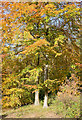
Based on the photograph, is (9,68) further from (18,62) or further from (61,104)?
(61,104)

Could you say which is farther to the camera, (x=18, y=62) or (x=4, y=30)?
(x=18, y=62)

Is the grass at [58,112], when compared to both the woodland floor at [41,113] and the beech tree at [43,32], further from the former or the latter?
the beech tree at [43,32]

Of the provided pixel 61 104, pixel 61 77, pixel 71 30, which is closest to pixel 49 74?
pixel 61 77

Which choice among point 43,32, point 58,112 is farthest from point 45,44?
point 58,112

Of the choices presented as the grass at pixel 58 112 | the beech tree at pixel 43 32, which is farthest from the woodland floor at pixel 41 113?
the beech tree at pixel 43 32

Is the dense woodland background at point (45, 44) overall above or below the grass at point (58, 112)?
above

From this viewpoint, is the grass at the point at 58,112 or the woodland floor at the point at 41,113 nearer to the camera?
the grass at the point at 58,112

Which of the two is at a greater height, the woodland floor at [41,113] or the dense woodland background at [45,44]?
the dense woodland background at [45,44]

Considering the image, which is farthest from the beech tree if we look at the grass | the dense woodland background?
the grass

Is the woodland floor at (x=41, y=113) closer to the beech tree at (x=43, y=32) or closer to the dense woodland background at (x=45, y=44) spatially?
the dense woodland background at (x=45, y=44)

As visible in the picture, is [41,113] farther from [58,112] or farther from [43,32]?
[43,32]

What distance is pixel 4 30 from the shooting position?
3.46 metres

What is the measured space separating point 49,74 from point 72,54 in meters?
1.58

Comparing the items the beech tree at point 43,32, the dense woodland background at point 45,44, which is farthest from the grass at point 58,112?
the beech tree at point 43,32
